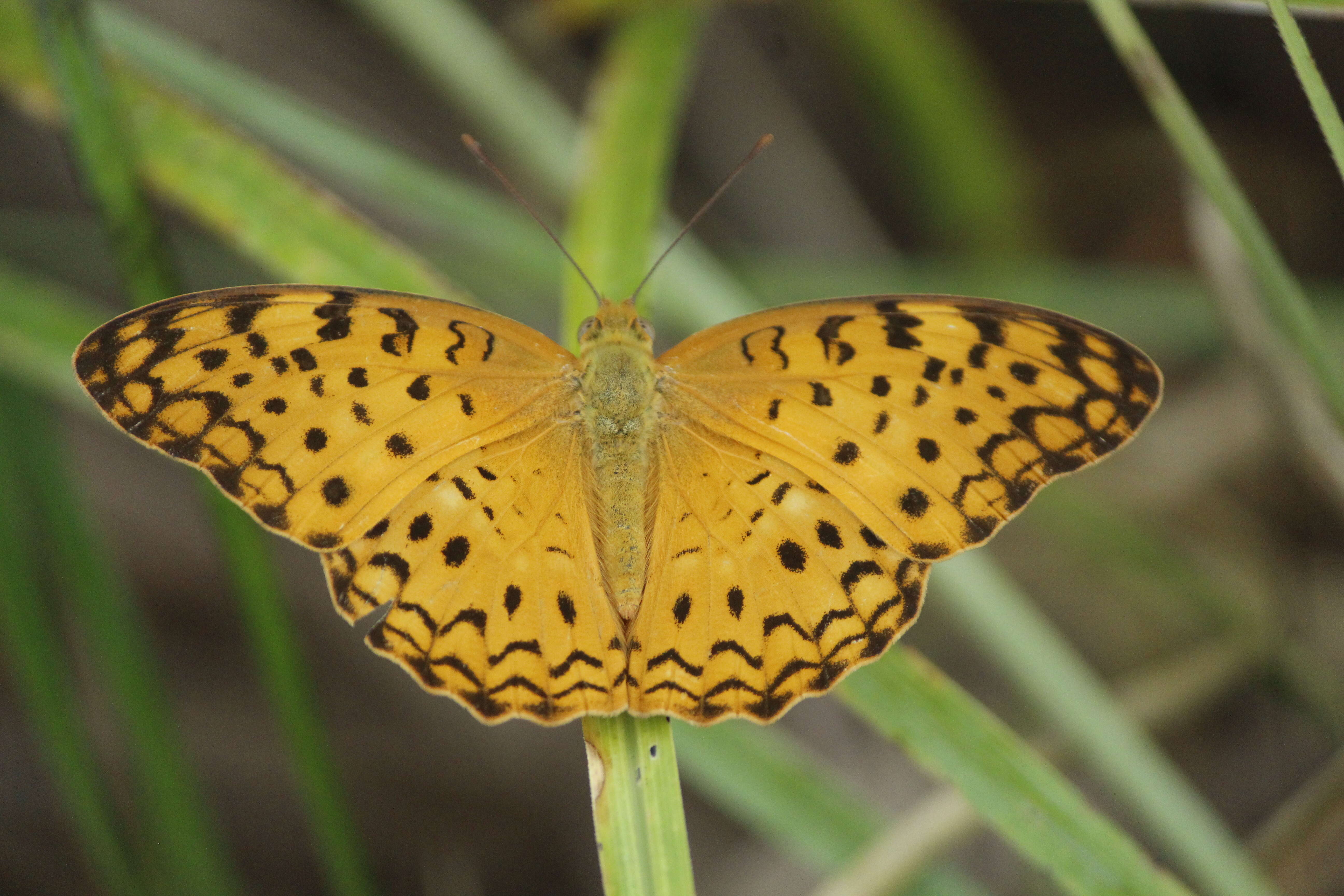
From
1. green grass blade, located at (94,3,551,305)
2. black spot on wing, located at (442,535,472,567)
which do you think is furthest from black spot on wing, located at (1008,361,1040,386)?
green grass blade, located at (94,3,551,305)

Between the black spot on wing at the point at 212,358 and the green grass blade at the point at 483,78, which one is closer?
the black spot on wing at the point at 212,358

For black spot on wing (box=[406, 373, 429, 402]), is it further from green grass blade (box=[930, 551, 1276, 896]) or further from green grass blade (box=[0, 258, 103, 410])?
green grass blade (box=[930, 551, 1276, 896])

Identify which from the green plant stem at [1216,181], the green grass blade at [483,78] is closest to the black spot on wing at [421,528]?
the green grass blade at [483,78]

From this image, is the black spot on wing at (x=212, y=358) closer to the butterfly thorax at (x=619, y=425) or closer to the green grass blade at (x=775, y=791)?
the butterfly thorax at (x=619, y=425)

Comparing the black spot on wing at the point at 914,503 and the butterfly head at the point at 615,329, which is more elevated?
the butterfly head at the point at 615,329

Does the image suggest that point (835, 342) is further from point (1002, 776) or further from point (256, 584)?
point (256, 584)
